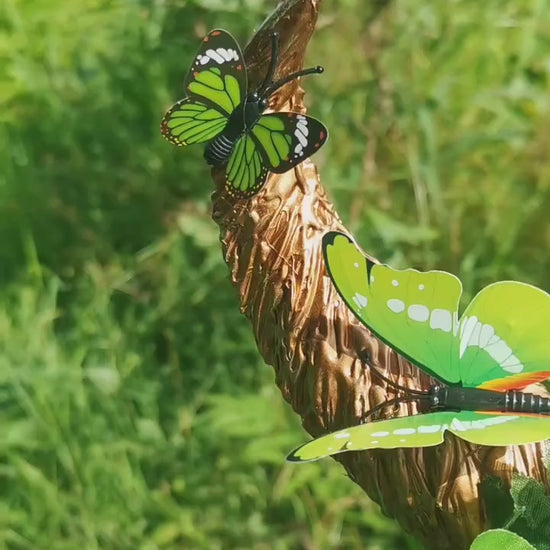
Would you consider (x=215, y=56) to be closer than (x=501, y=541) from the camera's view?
No

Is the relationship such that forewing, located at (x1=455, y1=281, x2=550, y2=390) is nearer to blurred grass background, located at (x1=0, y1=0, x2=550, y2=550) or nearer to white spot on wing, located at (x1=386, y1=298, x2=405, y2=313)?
white spot on wing, located at (x1=386, y1=298, x2=405, y2=313)

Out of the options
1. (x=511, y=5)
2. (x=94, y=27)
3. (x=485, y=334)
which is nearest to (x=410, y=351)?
(x=485, y=334)

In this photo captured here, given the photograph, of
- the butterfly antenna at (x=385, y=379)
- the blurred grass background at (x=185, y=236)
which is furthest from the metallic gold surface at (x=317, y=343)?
the blurred grass background at (x=185, y=236)

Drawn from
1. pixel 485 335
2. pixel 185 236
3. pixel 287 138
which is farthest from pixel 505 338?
pixel 185 236

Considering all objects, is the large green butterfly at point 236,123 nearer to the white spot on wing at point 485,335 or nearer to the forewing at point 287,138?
the forewing at point 287,138

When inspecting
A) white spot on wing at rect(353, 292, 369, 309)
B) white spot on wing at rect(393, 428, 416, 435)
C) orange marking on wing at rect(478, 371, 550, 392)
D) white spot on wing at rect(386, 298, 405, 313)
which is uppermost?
white spot on wing at rect(353, 292, 369, 309)

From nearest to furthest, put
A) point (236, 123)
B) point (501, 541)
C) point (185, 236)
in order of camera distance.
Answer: point (501, 541), point (236, 123), point (185, 236)

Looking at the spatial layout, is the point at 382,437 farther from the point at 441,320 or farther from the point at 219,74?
the point at 219,74

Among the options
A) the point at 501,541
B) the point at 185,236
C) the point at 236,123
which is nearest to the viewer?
the point at 501,541

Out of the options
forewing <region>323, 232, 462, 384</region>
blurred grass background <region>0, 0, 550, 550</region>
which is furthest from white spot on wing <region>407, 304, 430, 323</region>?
blurred grass background <region>0, 0, 550, 550</region>
